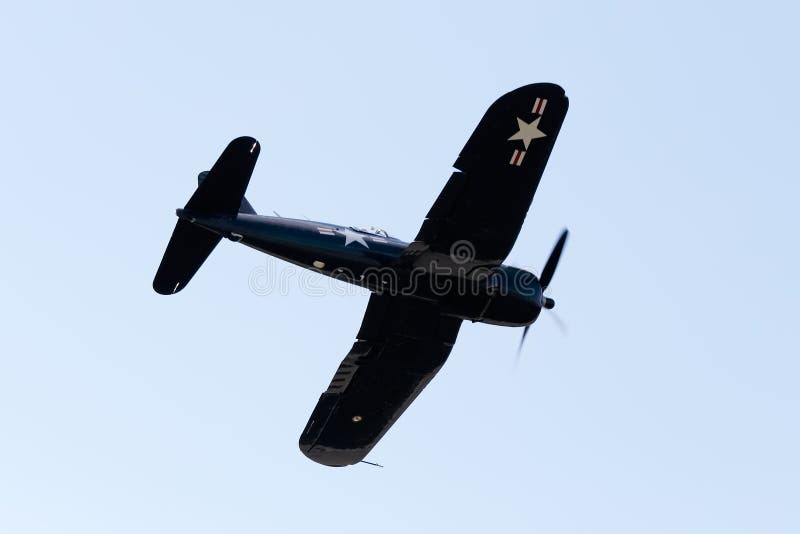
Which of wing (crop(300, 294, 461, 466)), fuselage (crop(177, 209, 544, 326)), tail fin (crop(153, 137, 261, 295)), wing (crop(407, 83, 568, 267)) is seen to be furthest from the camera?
wing (crop(300, 294, 461, 466))

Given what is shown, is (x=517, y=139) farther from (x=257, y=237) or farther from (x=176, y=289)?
(x=176, y=289)

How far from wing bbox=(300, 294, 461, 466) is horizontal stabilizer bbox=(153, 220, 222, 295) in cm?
347

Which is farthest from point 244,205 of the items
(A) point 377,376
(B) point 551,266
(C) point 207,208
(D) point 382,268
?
(B) point 551,266

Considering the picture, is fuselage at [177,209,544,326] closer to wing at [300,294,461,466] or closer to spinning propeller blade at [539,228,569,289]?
spinning propeller blade at [539,228,569,289]

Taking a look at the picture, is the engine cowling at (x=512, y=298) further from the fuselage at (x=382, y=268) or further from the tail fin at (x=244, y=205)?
the tail fin at (x=244, y=205)

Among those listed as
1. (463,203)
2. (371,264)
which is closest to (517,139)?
(463,203)

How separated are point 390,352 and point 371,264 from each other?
2485mm

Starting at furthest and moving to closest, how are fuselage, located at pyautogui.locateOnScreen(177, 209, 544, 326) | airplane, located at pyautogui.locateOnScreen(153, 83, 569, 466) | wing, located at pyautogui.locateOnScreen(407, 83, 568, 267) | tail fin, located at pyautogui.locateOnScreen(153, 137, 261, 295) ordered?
fuselage, located at pyautogui.locateOnScreen(177, 209, 544, 326)
tail fin, located at pyautogui.locateOnScreen(153, 137, 261, 295)
airplane, located at pyautogui.locateOnScreen(153, 83, 569, 466)
wing, located at pyautogui.locateOnScreen(407, 83, 568, 267)

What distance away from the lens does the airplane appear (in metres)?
21.1

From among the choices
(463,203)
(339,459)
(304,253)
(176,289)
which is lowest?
(339,459)

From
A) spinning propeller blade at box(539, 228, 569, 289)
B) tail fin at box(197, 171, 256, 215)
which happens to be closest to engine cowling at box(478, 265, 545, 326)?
spinning propeller blade at box(539, 228, 569, 289)

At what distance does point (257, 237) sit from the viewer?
22203 millimetres

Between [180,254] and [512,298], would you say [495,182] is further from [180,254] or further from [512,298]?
[180,254]

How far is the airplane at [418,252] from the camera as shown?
21141 millimetres
